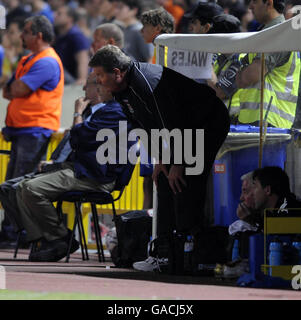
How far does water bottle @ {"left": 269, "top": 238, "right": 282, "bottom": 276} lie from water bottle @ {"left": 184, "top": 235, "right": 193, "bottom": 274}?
4.14 feet

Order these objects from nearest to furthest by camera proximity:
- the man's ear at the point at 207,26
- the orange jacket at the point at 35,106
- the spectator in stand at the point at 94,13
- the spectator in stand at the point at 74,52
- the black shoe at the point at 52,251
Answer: the man's ear at the point at 207,26 → the black shoe at the point at 52,251 → the orange jacket at the point at 35,106 → the spectator in stand at the point at 74,52 → the spectator in stand at the point at 94,13

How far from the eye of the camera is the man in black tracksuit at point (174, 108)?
970cm

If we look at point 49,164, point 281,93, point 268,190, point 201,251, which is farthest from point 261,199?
point 49,164

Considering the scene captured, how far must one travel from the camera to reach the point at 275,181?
9.60m

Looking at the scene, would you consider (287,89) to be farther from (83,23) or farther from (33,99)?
(83,23)

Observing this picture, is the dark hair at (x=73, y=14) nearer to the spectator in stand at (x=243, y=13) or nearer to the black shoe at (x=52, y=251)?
the spectator in stand at (x=243, y=13)

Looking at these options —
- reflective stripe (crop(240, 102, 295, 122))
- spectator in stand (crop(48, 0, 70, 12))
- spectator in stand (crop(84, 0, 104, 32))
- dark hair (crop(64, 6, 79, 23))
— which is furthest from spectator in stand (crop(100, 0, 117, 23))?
reflective stripe (crop(240, 102, 295, 122))

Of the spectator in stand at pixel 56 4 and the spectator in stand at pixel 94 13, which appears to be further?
the spectator in stand at pixel 56 4

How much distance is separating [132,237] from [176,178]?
179cm

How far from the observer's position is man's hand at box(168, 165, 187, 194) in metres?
9.87

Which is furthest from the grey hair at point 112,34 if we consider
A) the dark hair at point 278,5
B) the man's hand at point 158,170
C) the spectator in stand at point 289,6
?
the man's hand at point 158,170
